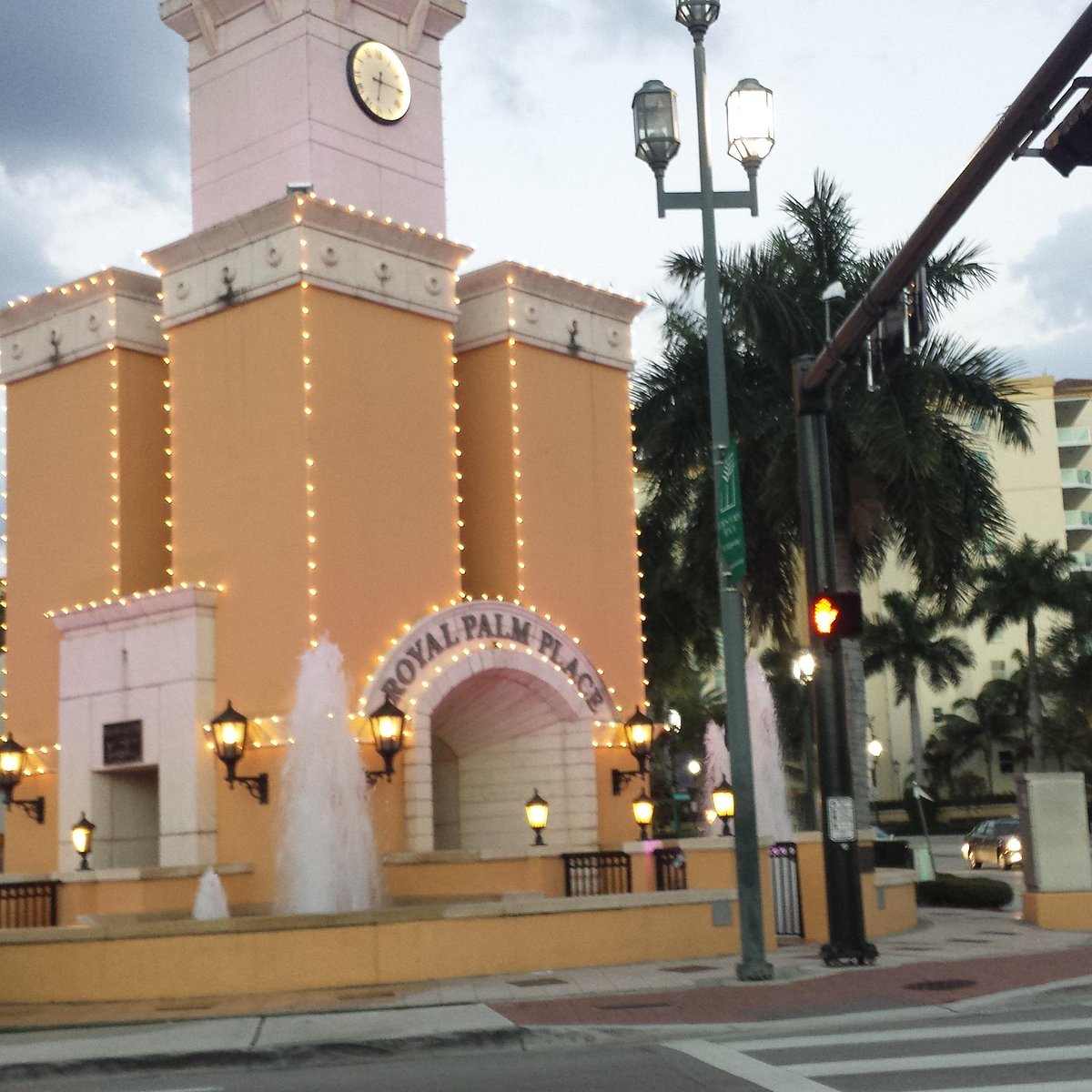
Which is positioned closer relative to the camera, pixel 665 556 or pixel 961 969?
pixel 961 969

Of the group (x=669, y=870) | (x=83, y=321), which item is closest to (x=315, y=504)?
(x=83, y=321)

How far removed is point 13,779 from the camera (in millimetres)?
24438

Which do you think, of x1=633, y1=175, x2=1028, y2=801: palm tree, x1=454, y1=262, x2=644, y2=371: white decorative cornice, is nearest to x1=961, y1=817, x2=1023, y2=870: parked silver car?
x1=633, y1=175, x2=1028, y2=801: palm tree

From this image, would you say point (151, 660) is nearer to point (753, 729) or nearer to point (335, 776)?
point (335, 776)

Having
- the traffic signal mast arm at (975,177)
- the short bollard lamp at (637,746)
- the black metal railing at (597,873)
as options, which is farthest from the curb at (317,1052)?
the short bollard lamp at (637,746)

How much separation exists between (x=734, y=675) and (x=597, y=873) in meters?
6.19

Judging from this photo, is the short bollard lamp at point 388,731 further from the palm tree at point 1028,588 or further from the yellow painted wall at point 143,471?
the palm tree at point 1028,588

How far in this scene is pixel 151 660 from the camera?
74.9 ft

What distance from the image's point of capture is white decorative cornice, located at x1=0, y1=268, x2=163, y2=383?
24.8m

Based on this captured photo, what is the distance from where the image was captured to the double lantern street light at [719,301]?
1630 centimetres

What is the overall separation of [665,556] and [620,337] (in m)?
5.54

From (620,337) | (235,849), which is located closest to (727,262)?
(620,337)

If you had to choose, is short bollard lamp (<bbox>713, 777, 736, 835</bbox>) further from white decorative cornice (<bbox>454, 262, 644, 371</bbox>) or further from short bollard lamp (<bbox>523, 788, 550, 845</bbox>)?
white decorative cornice (<bbox>454, 262, 644, 371</bbox>)

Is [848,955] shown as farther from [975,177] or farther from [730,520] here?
[975,177]
